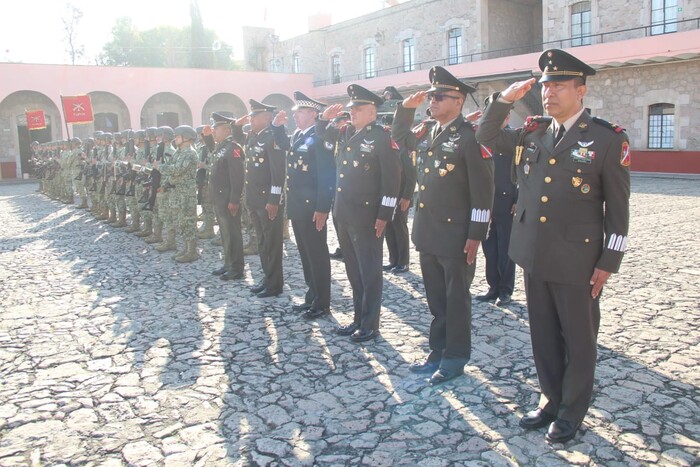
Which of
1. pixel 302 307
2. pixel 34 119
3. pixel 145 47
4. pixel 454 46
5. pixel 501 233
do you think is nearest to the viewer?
pixel 302 307

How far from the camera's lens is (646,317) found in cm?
479

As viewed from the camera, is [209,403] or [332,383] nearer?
[209,403]

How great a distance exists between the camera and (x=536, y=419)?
304 centimetres

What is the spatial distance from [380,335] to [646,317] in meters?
2.26

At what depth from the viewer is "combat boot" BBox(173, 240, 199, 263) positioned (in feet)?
25.0

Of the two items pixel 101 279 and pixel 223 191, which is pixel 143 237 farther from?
pixel 223 191

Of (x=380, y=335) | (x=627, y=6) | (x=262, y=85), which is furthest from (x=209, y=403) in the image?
(x=262, y=85)

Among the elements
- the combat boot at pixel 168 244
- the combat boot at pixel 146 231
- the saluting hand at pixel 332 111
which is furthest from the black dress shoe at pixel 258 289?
the combat boot at pixel 146 231

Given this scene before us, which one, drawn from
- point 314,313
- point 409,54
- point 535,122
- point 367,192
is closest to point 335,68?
point 409,54

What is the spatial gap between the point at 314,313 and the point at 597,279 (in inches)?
112

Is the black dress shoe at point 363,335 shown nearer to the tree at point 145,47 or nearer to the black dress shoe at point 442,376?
the black dress shoe at point 442,376

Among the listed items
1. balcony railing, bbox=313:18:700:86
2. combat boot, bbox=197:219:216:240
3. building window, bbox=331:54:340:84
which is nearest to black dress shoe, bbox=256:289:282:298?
combat boot, bbox=197:219:216:240

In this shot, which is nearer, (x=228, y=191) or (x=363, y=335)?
(x=363, y=335)

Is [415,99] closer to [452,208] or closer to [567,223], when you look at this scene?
[452,208]
